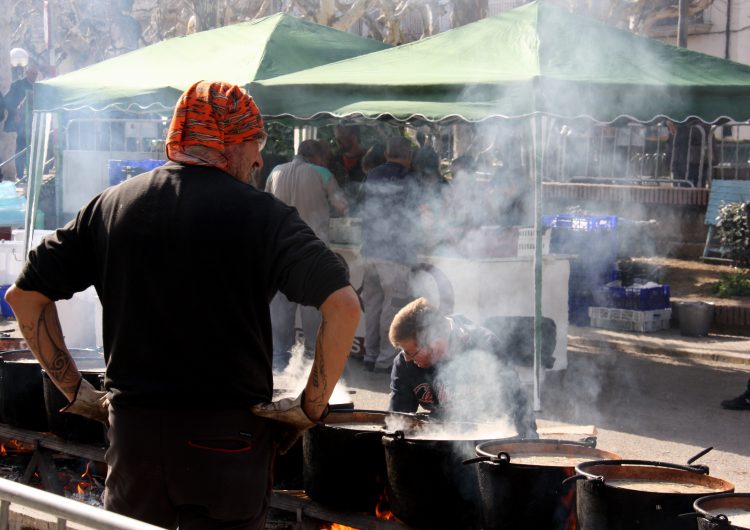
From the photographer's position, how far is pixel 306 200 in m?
9.27

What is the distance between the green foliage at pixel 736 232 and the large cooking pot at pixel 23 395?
9460 mm

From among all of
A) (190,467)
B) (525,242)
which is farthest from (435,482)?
(525,242)

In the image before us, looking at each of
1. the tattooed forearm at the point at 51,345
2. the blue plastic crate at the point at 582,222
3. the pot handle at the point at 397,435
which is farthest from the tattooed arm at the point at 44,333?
the blue plastic crate at the point at 582,222

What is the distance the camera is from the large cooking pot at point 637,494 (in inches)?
128

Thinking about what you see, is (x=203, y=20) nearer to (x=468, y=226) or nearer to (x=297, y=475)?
(x=468, y=226)

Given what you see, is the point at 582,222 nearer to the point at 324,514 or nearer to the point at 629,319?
the point at 629,319

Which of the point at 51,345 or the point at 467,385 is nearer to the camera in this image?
the point at 51,345

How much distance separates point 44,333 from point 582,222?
10121mm

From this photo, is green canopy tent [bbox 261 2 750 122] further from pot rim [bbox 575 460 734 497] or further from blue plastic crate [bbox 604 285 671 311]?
pot rim [bbox 575 460 734 497]

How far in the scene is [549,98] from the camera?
7289 millimetres

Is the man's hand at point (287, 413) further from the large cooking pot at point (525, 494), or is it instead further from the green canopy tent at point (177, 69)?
the green canopy tent at point (177, 69)

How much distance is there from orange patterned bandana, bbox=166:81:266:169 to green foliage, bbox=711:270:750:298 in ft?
34.8

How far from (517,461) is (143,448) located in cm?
164

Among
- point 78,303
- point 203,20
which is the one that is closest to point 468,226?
point 78,303
